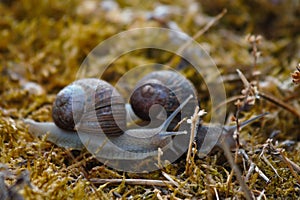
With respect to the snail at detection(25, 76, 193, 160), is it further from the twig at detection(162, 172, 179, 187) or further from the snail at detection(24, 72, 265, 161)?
the twig at detection(162, 172, 179, 187)

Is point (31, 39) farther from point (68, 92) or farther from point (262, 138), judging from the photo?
point (262, 138)

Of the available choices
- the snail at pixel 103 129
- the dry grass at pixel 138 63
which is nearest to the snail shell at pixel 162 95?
the snail at pixel 103 129

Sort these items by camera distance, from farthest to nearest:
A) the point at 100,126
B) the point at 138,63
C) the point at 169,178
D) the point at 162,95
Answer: the point at 138,63, the point at 162,95, the point at 100,126, the point at 169,178

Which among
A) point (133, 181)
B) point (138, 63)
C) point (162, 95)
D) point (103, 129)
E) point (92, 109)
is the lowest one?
point (133, 181)

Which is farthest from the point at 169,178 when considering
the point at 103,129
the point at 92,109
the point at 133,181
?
the point at 92,109

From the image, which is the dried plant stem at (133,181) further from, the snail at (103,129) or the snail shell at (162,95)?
the snail shell at (162,95)

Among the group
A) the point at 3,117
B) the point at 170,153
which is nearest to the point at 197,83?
the point at 170,153

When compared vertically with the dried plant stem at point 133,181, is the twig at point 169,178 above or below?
above

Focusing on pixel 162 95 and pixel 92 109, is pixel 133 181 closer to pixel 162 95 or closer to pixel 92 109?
pixel 92 109
